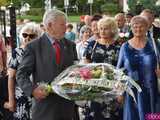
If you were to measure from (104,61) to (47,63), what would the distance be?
1.73 m

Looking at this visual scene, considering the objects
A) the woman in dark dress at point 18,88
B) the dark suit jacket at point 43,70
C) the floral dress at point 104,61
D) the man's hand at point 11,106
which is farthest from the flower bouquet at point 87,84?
the floral dress at point 104,61

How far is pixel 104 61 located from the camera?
6.97 metres

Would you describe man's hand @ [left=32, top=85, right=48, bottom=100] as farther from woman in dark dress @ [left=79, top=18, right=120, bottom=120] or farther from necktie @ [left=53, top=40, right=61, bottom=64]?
woman in dark dress @ [left=79, top=18, right=120, bottom=120]

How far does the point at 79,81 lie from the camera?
5113 mm

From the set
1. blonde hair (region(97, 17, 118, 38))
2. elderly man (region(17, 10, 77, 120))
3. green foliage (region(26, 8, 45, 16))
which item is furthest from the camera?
green foliage (region(26, 8, 45, 16))

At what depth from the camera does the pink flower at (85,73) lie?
5.17m

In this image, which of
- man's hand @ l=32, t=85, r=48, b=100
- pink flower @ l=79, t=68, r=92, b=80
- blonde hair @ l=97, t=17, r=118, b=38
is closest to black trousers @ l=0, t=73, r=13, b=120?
blonde hair @ l=97, t=17, r=118, b=38

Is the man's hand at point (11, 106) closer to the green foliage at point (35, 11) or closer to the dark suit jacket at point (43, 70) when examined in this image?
the dark suit jacket at point (43, 70)

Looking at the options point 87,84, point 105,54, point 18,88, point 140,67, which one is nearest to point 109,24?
point 105,54

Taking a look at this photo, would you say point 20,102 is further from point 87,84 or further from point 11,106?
point 87,84

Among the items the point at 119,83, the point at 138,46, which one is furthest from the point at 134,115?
the point at 119,83

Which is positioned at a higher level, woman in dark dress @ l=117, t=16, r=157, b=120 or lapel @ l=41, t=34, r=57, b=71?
lapel @ l=41, t=34, r=57, b=71

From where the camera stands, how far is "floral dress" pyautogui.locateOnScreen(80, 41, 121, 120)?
6961mm

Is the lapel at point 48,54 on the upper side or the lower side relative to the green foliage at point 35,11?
upper
